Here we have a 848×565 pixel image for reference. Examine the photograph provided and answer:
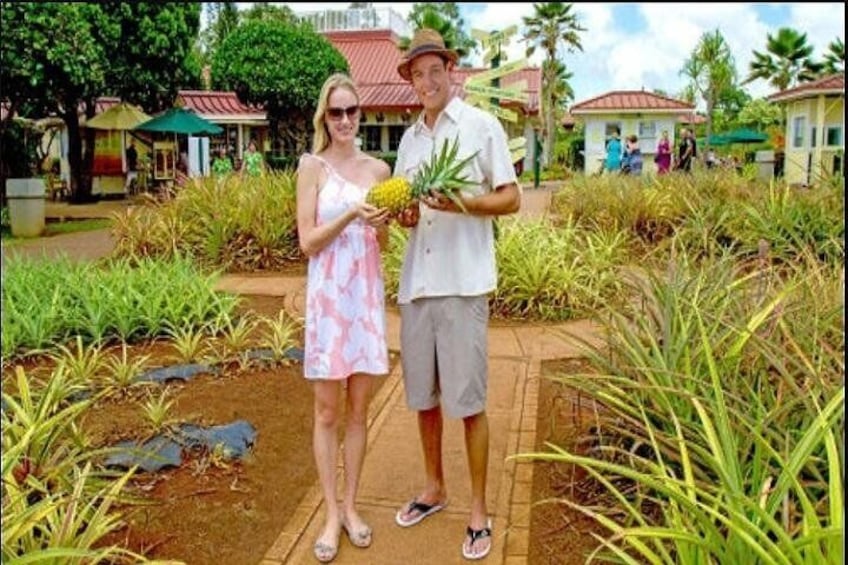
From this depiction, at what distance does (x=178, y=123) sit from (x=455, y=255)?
15.2 metres

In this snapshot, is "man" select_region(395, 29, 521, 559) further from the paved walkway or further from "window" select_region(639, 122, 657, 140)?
"window" select_region(639, 122, 657, 140)

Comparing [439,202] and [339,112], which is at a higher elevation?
[339,112]

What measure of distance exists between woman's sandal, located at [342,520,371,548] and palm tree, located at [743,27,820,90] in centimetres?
3459

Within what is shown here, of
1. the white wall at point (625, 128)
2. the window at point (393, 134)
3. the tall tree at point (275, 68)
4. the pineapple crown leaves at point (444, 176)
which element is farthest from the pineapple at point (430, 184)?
the window at point (393, 134)

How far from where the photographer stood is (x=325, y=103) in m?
2.92

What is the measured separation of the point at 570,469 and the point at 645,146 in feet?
85.4

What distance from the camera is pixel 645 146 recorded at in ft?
91.8

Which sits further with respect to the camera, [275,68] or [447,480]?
[275,68]

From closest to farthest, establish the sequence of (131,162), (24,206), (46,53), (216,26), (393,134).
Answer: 1. (46,53)
2. (24,206)
3. (216,26)
4. (131,162)
5. (393,134)

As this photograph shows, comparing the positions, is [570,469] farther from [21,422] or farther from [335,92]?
[21,422]

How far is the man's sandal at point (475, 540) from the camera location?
291 cm

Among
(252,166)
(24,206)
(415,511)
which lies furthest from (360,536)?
(24,206)

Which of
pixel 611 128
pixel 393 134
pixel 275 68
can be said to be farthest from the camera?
pixel 393 134

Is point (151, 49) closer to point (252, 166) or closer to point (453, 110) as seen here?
point (252, 166)
